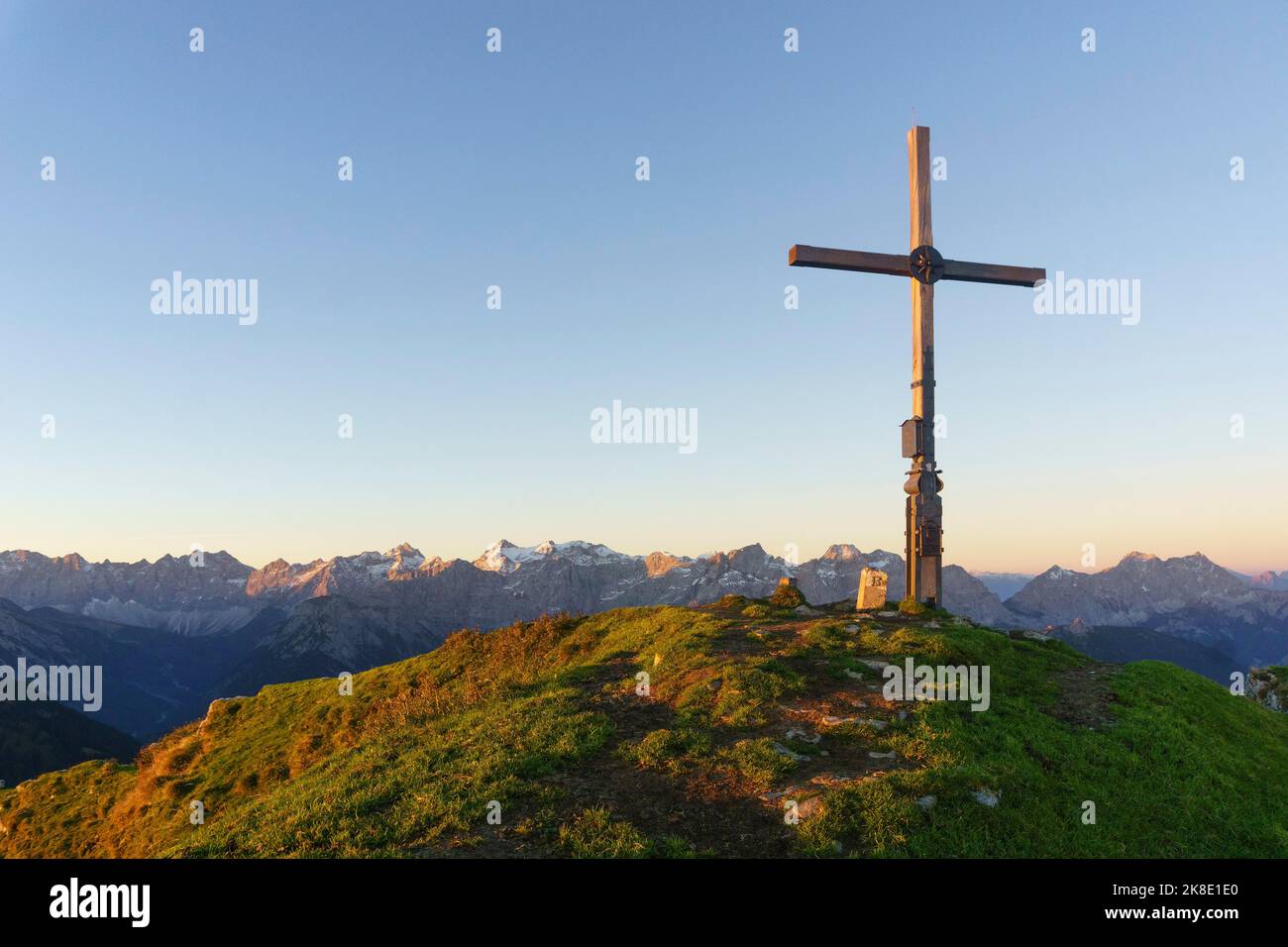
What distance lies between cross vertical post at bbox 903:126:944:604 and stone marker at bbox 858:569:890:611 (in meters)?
1.03

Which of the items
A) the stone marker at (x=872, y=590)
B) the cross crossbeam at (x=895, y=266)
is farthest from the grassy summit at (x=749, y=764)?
the cross crossbeam at (x=895, y=266)

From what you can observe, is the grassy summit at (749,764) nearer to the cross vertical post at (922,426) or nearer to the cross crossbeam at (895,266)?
the cross vertical post at (922,426)

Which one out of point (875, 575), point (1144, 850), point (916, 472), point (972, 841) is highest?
point (916, 472)

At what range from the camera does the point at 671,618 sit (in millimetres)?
27188

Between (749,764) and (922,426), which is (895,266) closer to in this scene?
(922,426)

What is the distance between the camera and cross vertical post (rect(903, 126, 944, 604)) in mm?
26234

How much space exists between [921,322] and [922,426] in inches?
168

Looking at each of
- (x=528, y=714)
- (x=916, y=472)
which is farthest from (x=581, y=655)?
(x=916, y=472)

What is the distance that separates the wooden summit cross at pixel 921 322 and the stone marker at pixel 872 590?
1124mm

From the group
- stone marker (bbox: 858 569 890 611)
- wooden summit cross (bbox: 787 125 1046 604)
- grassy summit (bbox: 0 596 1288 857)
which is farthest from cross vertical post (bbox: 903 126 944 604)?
grassy summit (bbox: 0 596 1288 857)

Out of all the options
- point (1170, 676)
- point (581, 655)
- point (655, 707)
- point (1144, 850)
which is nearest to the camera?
point (1144, 850)

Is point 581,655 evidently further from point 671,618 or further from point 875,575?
point 875,575

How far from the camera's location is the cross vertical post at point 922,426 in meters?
A: 26.2

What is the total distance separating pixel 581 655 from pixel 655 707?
865cm
